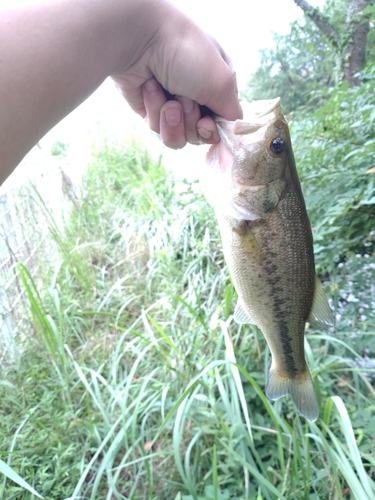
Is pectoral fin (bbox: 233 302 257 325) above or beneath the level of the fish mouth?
beneath

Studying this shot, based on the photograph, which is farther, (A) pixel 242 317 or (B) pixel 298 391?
(A) pixel 242 317

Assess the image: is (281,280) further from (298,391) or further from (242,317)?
(298,391)

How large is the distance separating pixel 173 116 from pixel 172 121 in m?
0.02

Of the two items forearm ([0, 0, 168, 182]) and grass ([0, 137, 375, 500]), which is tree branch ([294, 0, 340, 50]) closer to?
grass ([0, 137, 375, 500])

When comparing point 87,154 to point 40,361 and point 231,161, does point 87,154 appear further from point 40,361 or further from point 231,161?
point 231,161

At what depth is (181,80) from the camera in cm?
125

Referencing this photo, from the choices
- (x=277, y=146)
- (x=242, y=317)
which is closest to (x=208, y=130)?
(x=277, y=146)

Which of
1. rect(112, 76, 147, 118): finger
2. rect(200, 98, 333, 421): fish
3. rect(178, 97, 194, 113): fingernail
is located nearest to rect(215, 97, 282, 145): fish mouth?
rect(200, 98, 333, 421): fish

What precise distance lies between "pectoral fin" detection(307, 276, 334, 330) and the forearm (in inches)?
41.5

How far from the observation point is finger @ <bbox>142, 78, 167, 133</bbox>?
4.66 feet

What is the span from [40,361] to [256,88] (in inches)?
249

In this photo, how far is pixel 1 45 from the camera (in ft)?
2.75

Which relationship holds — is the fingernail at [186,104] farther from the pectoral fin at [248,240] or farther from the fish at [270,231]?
the pectoral fin at [248,240]

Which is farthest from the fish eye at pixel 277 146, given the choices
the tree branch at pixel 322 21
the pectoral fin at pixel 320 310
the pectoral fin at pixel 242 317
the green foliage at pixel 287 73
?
the green foliage at pixel 287 73
